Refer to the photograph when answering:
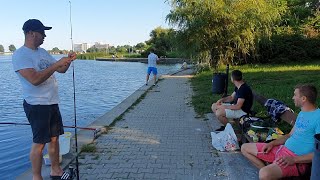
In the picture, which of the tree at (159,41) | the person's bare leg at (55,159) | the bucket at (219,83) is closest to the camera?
the person's bare leg at (55,159)

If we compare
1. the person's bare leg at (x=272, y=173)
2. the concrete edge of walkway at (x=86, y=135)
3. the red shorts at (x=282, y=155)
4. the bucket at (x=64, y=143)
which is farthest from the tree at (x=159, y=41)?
the person's bare leg at (x=272, y=173)

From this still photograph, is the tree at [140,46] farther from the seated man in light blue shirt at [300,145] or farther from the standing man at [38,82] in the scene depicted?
the seated man in light blue shirt at [300,145]

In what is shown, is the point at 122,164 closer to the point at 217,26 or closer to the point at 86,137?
the point at 86,137

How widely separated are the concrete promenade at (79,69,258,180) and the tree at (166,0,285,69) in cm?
1494

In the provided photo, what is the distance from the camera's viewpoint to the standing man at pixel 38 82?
4121 millimetres

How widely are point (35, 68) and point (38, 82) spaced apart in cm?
21

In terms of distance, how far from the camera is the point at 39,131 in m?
4.30

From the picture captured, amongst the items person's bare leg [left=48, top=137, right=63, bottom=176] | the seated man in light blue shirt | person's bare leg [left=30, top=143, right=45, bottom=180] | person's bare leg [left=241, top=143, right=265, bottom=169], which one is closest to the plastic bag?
person's bare leg [left=241, top=143, right=265, bottom=169]

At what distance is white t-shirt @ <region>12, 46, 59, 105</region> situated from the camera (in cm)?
A: 414

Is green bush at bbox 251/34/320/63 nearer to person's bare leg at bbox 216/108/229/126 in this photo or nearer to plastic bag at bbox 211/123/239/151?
person's bare leg at bbox 216/108/229/126

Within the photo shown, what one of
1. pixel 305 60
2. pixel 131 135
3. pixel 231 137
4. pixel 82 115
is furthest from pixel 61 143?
pixel 305 60

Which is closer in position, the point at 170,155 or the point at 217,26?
the point at 170,155

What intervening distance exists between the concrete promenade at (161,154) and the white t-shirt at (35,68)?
1272mm

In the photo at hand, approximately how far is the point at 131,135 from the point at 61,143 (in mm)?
2053
